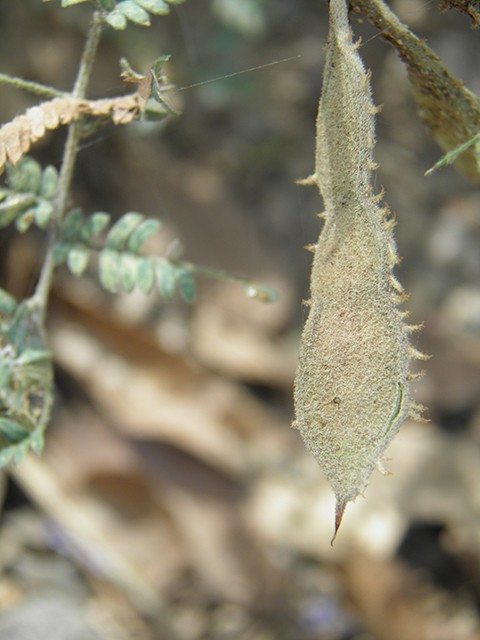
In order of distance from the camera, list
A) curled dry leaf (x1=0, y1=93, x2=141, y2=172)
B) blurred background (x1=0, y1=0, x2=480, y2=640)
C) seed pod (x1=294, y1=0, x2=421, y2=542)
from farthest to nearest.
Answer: blurred background (x1=0, y1=0, x2=480, y2=640) → curled dry leaf (x1=0, y1=93, x2=141, y2=172) → seed pod (x1=294, y1=0, x2=421, y2=542)

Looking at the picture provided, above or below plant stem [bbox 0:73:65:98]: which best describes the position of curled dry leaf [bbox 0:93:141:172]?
below

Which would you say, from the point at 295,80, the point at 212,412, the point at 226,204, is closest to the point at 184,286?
the point at 212,412

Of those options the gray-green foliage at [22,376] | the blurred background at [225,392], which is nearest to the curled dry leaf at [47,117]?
the gray-green foliage at [22,376]

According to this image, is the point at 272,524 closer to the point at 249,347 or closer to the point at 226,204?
the point at 249,347

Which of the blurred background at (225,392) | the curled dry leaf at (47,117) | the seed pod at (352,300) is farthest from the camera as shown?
the blurred background at (225,392)

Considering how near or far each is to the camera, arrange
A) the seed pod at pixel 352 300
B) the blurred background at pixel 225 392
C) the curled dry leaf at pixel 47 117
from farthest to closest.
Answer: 1. the blurred background at pixel 225 392
2. the curled dry leaf at pixel 47 117
3. the seed pod at pixel 352 300

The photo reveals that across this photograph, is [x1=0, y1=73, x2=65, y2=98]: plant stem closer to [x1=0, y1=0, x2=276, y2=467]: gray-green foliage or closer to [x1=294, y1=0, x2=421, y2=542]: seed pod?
[x1=0, y1=0, x2=276, y2=467]: gray-green foliage

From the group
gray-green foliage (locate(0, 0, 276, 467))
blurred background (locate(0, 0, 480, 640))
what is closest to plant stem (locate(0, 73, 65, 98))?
gray-green foliage (locate(0, 0, 276, 467))

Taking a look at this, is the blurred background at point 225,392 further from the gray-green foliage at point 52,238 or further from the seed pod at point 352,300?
the seed pod at point 352,300
